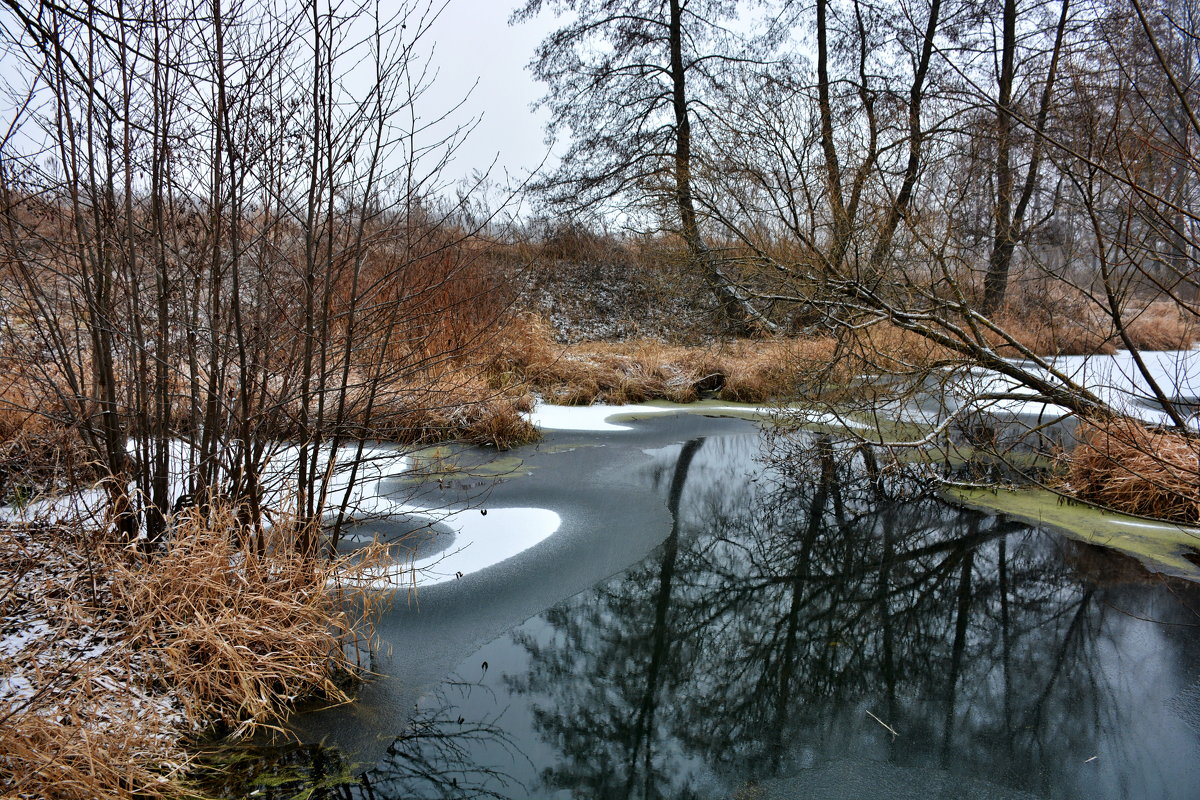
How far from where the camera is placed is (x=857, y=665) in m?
3.48

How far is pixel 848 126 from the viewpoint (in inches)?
298

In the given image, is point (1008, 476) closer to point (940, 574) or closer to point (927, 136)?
point (940, 574)

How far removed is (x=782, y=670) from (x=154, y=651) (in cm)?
263

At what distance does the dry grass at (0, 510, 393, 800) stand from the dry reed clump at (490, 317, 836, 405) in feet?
20.0

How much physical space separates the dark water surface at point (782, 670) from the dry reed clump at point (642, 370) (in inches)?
177

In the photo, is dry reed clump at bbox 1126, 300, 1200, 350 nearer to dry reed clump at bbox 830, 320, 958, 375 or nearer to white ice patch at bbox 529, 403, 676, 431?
dry reed clump at bbox 830, 320, 958, 375

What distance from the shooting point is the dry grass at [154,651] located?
86.2 inches

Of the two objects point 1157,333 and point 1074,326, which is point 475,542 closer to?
point 1074,326

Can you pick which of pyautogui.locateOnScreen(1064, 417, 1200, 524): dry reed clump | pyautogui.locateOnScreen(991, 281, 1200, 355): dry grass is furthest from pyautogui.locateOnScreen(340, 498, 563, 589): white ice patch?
pyautogui.locateOnScreen(991, 281, 1200, 355): dry grass

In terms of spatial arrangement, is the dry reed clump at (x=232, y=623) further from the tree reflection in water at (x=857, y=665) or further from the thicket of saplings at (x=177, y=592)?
the tree reflection in water at (x=857, y=665)

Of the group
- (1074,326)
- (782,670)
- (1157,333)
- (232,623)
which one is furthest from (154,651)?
(1157,333)

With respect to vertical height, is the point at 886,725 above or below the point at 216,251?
below

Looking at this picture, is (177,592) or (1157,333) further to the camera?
(1157,333)

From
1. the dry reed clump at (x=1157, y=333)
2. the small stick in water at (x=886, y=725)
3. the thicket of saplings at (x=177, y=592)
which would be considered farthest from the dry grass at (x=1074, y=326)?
the thicket of saplings at (x=177, y=592)
